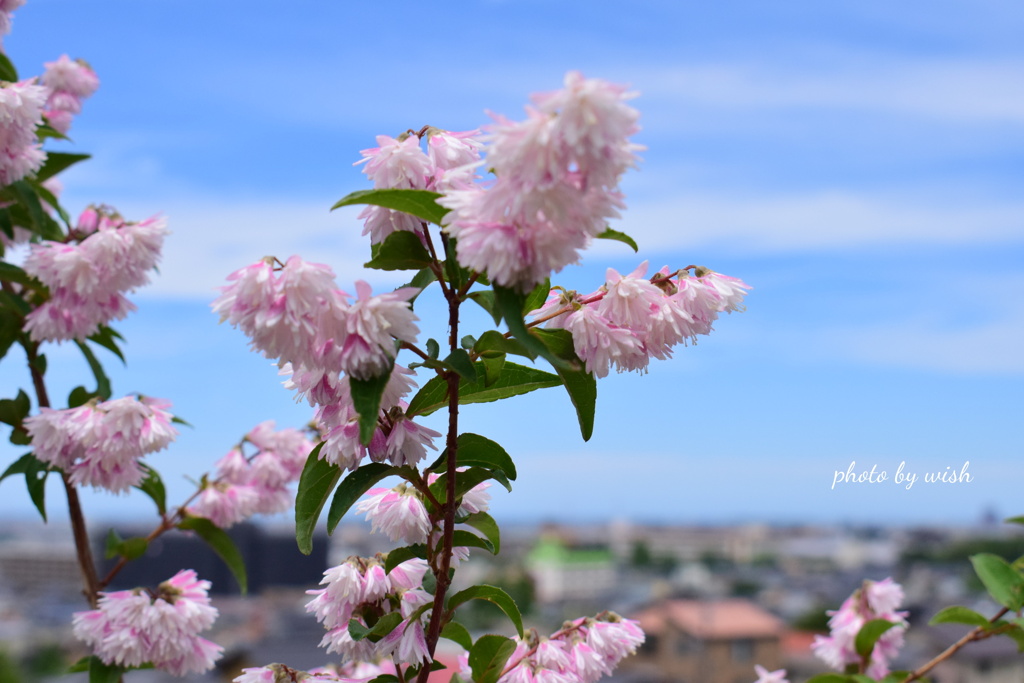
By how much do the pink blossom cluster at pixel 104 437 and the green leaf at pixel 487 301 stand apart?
79 centimetres

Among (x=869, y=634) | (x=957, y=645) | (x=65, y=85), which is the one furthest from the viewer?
(x=65, y=85)

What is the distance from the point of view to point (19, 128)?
4.46 ft

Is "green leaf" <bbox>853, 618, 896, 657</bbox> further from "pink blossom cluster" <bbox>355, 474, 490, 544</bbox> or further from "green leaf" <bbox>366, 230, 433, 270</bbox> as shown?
"green leaf" <bbox>366, 230, 433, 270</bbox>

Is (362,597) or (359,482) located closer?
(359,482)

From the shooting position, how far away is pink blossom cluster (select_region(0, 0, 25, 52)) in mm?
1516

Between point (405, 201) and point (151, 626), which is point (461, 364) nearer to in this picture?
point (405, 201)

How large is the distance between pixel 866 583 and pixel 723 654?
39.9 metres

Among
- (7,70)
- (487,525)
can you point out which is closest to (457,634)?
(487,525)

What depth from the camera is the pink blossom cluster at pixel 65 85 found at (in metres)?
2.11

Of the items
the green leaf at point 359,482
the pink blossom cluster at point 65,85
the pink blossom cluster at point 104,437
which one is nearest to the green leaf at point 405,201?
the green leaf at point 359,482

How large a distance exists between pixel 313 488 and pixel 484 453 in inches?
6.5

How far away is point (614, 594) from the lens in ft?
223

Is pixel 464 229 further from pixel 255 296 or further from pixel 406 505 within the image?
pixel 406 505

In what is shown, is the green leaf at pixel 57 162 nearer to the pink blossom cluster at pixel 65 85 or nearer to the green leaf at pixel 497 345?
the pink blossom cluster at pixel 65 85
